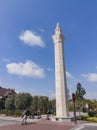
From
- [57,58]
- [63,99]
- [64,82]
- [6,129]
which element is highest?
[57,58]

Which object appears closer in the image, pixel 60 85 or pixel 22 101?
pixel 60 85

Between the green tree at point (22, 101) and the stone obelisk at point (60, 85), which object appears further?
the green tree at point (22, 101)

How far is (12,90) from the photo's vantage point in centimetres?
9288

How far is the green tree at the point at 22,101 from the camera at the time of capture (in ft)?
218

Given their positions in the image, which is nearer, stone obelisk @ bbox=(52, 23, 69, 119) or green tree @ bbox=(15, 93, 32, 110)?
stone obelisk @ bbox=(52, 23, 69, 119)

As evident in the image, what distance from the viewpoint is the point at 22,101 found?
6650cm

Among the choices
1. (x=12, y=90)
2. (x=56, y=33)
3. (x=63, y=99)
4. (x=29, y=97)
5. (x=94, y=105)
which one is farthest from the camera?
(x=12, y=90)

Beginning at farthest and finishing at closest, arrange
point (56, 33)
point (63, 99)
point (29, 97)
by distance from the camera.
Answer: point (29, 97)
point (56, 33)
point (63, 99)

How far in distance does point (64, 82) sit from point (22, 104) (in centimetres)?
3775

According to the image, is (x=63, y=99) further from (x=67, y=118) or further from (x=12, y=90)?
(x=12, y=90)

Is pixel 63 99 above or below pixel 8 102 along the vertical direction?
below

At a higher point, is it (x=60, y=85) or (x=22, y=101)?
(x=22, y=101)

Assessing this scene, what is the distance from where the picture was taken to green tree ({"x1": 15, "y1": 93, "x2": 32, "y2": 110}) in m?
66.5

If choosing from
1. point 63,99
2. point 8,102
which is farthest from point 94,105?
point 63,99
